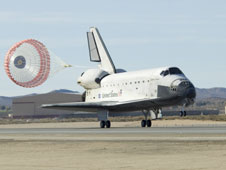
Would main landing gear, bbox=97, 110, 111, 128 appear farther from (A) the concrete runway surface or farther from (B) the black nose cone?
(A) the concrete runway surface

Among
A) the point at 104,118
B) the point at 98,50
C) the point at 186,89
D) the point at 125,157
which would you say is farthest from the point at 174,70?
the point at 125,157

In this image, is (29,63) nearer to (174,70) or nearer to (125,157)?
(174,70)

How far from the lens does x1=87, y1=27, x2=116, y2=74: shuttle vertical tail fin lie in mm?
60562

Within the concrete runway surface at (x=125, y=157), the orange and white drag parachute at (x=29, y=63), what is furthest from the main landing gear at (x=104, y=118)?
the concrete runway surface at (x=125, y=157)

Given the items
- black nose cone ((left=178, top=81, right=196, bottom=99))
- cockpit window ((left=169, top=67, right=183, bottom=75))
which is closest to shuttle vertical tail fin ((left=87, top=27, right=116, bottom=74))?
cockpit window ((left=169, top=67, right=183, bottom=75))

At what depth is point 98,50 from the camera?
203 ft

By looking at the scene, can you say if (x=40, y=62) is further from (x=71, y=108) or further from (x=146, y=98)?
(x=146, y=98)

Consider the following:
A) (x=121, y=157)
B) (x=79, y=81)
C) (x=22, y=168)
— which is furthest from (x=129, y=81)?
(x=22, y=168)

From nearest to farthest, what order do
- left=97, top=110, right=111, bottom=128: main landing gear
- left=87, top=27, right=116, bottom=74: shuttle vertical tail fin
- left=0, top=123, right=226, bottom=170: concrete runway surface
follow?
left=0, top=123, right=226, bottom=170: concrete runway surface, left=97, top=110, right=111, bottom=128: main landing gear, left=87, top=27, right=116, bottom=74: shuttle vertical tail fin

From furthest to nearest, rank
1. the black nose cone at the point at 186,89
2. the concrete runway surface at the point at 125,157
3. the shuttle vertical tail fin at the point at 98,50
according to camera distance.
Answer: the shuttle vertical tail fin at the point at 98,50, the black nose cone at the point at 186,89, the concrete runway surface at the point at 125,157

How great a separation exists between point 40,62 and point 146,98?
9.83m

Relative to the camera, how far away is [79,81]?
5912 centimetres

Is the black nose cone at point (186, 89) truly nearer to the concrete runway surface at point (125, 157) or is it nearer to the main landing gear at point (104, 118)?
the main landing gear at point (104, 118)

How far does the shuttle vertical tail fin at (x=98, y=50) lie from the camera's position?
60.6 meters
